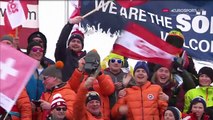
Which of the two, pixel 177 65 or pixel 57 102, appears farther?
pixel 177 65

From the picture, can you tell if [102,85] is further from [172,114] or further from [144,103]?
[172,114]

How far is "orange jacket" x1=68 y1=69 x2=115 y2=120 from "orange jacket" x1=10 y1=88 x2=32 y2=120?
0.53 meters

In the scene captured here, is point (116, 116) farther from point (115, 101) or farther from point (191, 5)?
point (191, 5)

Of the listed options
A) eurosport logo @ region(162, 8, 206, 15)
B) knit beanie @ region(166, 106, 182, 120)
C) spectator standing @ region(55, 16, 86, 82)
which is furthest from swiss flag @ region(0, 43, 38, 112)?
eurosport logo @ region(162, 8, 206, 15)

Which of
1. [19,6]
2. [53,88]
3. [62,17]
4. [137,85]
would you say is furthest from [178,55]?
[62,17]

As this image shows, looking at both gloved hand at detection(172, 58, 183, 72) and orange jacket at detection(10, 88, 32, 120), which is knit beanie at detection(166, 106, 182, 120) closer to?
gloved hand at detection(172, 58, 183, 72)

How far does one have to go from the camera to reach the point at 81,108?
7711 mm

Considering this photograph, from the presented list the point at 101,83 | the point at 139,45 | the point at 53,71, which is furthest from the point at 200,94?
the point at 53,71

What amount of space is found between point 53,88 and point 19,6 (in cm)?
237

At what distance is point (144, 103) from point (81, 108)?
94 centimetres

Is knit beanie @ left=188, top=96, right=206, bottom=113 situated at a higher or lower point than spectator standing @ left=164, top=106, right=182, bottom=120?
higher

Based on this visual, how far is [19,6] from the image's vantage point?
10.4 metres

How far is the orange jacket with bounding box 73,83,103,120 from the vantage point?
758cm

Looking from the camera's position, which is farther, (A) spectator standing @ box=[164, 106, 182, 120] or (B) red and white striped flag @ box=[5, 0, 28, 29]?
(B) red and white striped flag @ box=[5, 0, 28, 29]
